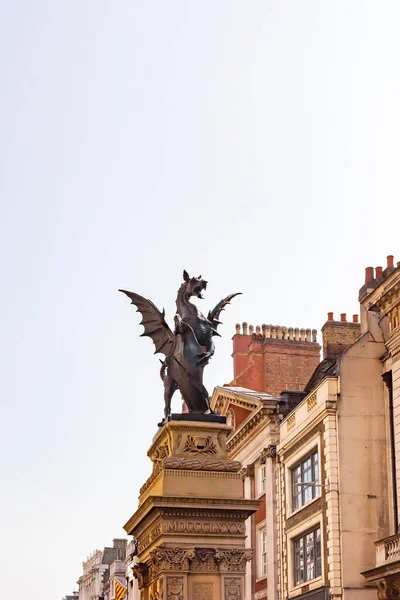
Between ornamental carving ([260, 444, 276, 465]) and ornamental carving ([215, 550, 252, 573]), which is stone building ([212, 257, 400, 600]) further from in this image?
ornamental carving ([215, 550, 252, 573])

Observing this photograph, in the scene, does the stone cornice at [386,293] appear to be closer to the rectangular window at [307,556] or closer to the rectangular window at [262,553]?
the rectangular window at [307,556]

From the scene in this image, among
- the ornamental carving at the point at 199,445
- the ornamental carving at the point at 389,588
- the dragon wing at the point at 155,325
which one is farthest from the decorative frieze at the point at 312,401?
the ornamental carving at the point at 199,445

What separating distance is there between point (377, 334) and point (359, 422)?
10.3 feet

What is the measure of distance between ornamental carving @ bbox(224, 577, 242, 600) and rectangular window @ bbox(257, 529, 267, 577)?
31.2 metres

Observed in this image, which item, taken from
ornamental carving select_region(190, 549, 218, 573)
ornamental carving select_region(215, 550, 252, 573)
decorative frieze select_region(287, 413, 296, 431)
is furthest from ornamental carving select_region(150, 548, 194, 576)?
decorative frieze select_region(287, 413, 296, 431)

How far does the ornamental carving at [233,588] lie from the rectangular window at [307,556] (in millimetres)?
23966

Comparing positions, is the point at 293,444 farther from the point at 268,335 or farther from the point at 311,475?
the point at 268,335

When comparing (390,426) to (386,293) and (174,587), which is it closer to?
(386,293)

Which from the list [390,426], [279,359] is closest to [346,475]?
[390,426]

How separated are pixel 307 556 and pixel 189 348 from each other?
25.5m

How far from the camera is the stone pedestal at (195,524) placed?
15.4 meters

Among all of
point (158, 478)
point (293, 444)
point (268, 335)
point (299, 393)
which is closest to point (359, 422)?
point (293, 444)

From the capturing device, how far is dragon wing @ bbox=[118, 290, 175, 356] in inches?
699

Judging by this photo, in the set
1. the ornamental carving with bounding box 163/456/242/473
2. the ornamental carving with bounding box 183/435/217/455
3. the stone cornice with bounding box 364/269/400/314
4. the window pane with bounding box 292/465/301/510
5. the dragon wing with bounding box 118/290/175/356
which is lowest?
the ornamental carving with bounding box 163/456/242/473
